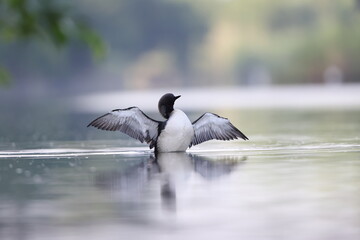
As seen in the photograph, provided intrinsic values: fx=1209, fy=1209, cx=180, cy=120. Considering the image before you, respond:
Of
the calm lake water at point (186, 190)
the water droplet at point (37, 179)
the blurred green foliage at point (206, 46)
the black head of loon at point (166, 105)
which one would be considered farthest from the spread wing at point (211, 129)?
the blurred green foliage at point (206, 46)

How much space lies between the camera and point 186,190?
822cm

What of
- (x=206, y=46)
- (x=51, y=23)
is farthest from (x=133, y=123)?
(x=206, y=46)

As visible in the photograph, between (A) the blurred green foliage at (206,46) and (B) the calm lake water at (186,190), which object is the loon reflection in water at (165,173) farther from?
(A) the blurred green foliage at (206,46)

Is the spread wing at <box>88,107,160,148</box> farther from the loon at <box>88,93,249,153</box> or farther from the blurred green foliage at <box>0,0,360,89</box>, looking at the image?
the blurred green foliage at <box>0,0,360,89</box>

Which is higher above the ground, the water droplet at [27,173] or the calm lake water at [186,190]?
the water droplet at [27,173]

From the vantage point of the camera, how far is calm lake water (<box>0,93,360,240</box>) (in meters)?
6.29

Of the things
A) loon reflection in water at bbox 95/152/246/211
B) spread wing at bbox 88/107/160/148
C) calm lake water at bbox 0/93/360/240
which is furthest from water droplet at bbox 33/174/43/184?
spread wing at bbox 88/107/160/148

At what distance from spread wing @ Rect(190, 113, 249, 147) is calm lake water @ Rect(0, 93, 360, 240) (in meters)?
0.17

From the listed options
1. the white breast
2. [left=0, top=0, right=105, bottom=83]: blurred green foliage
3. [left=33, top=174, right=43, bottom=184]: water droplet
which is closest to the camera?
[left=0, top=0, right=105, bottom=83]: blurred green foliage

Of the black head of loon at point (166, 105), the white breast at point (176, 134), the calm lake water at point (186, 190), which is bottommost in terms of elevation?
the calm lake water at point (186, 190)

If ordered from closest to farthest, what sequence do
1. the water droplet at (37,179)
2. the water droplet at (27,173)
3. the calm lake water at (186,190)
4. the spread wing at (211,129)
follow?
the calm lake water at (186,190) → the water droplet at (37,179) → the water droplet at (27,173) → the spread wing at (211,129)

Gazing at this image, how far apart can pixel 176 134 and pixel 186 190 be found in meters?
3.72

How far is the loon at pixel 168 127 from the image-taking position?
39.0 feet

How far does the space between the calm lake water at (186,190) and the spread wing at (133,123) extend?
8.2 inches
